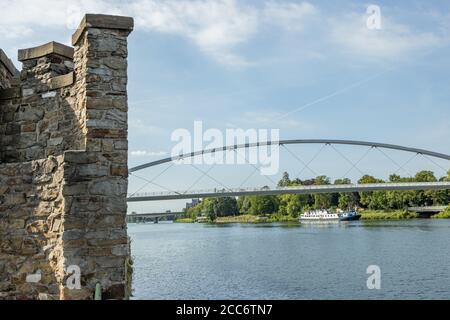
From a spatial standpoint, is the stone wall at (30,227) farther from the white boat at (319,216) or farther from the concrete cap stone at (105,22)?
the white boat at (319,216)

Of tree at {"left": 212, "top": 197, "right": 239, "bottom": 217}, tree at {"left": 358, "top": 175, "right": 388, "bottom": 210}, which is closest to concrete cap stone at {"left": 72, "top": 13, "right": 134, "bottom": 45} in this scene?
tree at {"left": 358, "top": 175, "right": 388, "bottom": 210}

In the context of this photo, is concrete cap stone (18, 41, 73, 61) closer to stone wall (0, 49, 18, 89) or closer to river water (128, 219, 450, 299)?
stone wall (0, 49, 18, 89)

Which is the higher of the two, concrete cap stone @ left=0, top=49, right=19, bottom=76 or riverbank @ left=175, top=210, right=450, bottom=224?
concrete cap stone @ left=0, top=49, right=19, bottom=76

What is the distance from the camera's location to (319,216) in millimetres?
72688

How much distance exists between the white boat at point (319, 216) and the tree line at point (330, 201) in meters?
4.61

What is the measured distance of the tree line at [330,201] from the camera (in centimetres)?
6994

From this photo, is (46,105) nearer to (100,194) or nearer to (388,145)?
(100,194)

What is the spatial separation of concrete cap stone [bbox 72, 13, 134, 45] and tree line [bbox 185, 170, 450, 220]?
67.2 metres

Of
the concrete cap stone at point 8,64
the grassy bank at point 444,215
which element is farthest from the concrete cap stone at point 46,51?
the grassy bank at point 444,215

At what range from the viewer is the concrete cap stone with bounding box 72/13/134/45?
18.2ft

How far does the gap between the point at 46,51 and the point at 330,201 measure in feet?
263
